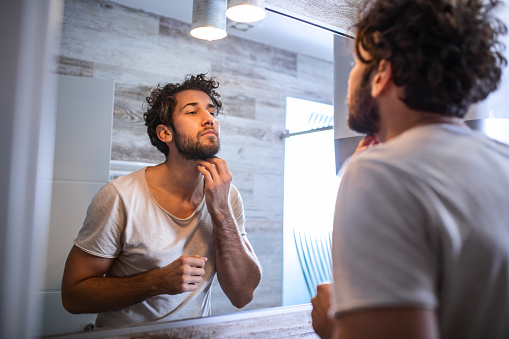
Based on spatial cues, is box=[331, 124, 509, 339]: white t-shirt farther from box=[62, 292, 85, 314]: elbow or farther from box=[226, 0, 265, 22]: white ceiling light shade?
box=[226, 0, 265, 22]: white ceiling light shade

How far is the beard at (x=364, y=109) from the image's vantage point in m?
0.54

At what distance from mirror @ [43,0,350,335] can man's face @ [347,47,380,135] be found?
1.61ft

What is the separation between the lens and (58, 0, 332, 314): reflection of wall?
0.86 meters

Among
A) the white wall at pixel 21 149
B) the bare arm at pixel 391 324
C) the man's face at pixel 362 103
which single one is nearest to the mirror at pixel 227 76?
the white wall at pixel 21 149

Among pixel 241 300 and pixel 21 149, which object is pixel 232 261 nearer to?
pixel 241 300

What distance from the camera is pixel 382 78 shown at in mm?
509

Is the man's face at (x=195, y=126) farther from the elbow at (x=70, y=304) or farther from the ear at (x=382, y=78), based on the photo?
the ear at (x=382, y=78)

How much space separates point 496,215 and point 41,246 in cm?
60

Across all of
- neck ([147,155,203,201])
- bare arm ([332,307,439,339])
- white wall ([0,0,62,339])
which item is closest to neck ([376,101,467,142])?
bare arm ([332,307,439,339])

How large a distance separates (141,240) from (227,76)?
17.6 inches

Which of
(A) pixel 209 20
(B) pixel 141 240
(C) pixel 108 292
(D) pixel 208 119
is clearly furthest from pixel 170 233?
(A) pixel 209 20

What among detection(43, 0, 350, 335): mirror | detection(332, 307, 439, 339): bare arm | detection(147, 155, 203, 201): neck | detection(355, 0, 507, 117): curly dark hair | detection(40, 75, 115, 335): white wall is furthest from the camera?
detection(147, 155, 203, 201): neck

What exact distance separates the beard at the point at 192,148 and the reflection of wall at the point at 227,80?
3 cm

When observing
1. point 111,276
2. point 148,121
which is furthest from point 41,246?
point 148,121
